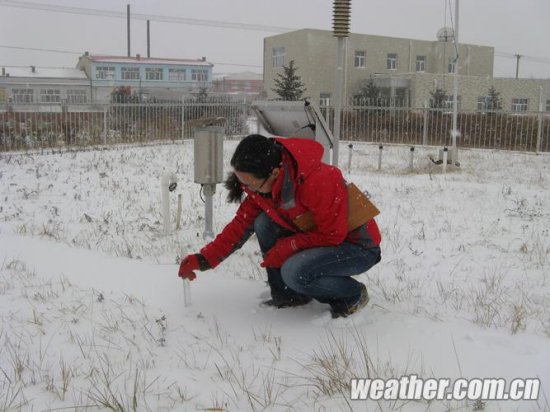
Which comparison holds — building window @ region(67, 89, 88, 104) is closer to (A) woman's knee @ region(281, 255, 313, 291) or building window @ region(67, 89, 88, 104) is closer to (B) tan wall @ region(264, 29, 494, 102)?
(B) tan wall @ region(264, 29, 494, 102)

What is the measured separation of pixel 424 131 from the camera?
22.0 meters

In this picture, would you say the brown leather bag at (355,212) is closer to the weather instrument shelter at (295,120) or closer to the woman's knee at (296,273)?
the woman's knee at (296,273)

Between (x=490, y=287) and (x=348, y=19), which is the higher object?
(x=348, y=19)

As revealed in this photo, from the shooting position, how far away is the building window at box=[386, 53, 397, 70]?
149 feet

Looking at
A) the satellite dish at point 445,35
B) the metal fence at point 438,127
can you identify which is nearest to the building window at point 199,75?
the metal fence at point 438,127

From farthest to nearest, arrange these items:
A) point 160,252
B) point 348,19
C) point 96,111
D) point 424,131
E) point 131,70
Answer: point 131,70 < point 424,131 < point 96,111 < point 348,19 < point 160,252

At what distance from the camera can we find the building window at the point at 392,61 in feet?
149

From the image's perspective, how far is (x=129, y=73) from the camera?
181 ft

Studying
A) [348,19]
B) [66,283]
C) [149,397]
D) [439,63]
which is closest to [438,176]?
[348,19]

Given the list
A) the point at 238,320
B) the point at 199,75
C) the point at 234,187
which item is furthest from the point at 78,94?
the point at 238,320

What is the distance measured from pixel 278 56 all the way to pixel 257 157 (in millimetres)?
43998

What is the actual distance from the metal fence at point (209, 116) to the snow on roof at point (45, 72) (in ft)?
119

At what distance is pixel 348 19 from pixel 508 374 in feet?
12.4

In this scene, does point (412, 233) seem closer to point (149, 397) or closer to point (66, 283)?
point (66, 283)
